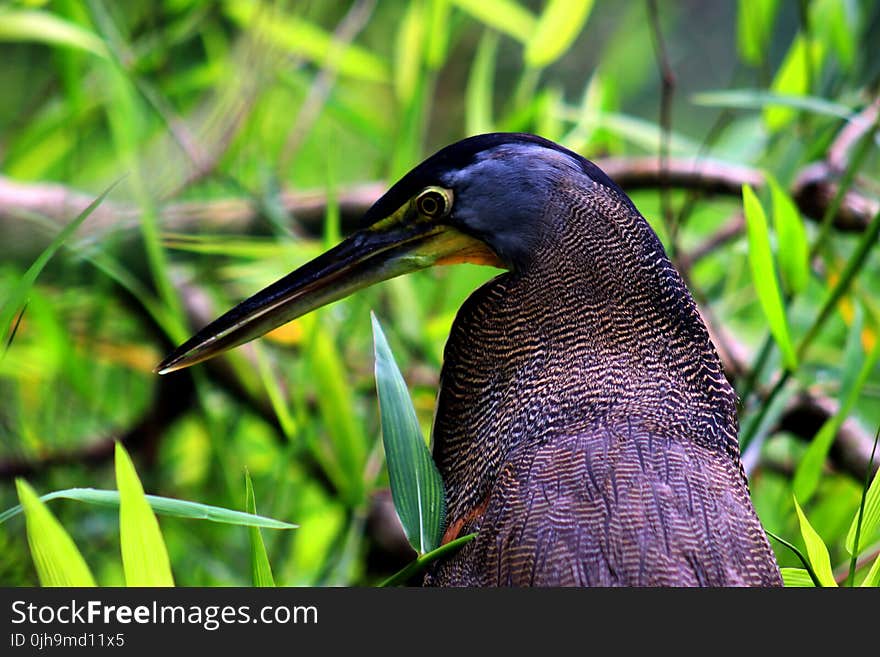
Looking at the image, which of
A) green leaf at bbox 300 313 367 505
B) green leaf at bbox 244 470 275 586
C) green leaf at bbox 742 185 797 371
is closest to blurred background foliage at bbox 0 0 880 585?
green leaf at bbox 300 313 367 505

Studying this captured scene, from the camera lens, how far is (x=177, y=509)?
2.94 feet

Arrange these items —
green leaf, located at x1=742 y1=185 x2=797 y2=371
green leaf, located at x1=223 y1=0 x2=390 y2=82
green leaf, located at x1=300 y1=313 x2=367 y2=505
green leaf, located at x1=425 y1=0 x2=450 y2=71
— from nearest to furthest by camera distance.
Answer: green leaf, located at x1=742 y1=185 x2=797 y2=371 → green leaf, located at x1=300 y1=313 x2=367 y2=505 → green leaf, located at x1=425 y1=0 x2=450 y2=71 → green leaf, located at x1=223 y1=0 x2=390 y2=82

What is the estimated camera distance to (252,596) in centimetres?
87

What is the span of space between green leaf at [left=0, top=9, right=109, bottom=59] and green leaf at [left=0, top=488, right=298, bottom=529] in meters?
0.88

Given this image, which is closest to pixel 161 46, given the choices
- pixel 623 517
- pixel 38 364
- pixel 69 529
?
pixel 38 364

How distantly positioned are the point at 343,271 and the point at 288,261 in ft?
1.79

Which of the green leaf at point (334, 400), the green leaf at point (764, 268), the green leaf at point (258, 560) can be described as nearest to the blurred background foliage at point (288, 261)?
the green leaf at point (334, 400)

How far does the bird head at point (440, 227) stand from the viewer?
1.08 m

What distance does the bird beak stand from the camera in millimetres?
1108

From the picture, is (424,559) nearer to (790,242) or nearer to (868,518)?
(868,518)

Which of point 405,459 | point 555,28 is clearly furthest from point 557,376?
point 555,28

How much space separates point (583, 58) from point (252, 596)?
278cm

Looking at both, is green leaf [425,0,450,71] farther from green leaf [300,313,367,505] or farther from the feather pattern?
the feather pattern

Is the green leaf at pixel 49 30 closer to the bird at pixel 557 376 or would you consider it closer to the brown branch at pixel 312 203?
the brown branch at pixel 312 203
